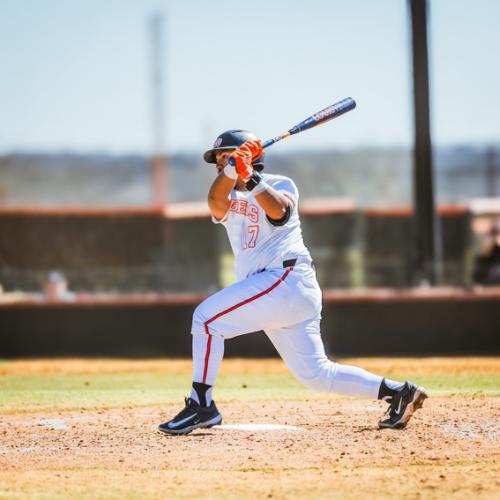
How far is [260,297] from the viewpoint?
18.5 feet

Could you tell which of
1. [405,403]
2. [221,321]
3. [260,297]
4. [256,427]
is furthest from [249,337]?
[260,297]

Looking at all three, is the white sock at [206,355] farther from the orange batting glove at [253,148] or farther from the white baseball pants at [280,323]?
the orange batting glove at [253,148]

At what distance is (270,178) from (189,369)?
5716 mm

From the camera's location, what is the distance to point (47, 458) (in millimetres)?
5508

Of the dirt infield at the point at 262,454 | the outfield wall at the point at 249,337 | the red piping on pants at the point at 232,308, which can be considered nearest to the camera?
the dirt infield at the point at 262,454

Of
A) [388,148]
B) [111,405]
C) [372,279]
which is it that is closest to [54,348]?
[111,405]

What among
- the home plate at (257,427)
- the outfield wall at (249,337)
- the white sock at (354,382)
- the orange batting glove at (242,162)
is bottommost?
the outfield wall at (249,337)

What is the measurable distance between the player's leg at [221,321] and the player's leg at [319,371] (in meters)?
0.17

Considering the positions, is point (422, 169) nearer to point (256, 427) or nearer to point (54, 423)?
point (256, 427)

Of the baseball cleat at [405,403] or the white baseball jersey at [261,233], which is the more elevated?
the white baseball jersey at [261,233]

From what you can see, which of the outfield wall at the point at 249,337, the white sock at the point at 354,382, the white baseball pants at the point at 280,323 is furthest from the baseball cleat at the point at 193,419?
the outfield wall at the point at 249,337

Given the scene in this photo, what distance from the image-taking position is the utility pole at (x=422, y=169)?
45.6ft

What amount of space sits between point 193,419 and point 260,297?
2.90 ft

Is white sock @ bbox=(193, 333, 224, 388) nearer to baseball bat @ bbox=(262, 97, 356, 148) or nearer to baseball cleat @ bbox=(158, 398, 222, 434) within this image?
baseball cleat @ bbox=(158, 398, 222, 434)
